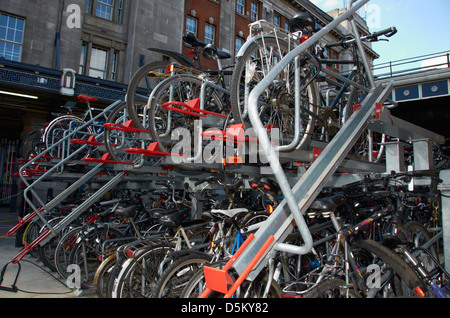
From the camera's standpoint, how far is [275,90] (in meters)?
3.99

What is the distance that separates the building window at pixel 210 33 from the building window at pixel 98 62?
6.64 meters

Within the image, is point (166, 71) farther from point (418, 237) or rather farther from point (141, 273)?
point (418, 237)

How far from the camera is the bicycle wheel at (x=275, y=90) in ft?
12.6

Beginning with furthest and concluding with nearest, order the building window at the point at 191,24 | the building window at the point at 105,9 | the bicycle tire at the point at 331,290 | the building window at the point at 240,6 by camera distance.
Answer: the building window at the point at 240,6
the building window at the point at 191,24
the building window at the point at 105,9
the bicycle tire at the point at 331,290

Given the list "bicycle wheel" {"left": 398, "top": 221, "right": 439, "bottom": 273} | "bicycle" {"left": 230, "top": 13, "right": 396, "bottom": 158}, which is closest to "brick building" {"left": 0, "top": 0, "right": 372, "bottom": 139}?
"bicycle" {"left": 230, "top": 13, "right": 396, "bottom": 158}

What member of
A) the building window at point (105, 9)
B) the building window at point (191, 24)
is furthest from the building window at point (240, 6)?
the building window at point (105, 9)

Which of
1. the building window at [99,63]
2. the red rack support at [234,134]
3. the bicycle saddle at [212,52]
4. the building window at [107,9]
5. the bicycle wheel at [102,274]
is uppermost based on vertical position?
the building window at [107,9]

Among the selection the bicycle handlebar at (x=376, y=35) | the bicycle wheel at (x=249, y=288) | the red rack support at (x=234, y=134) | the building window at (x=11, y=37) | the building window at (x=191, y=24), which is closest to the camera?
the bicycle wheel at (x=249, y=288)

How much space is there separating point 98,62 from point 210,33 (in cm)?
820

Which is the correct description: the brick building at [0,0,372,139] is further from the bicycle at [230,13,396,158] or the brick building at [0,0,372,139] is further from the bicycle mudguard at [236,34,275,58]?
the bicycle mudguard at [236,34,275,58]

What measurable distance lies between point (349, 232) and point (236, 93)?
84.2 inches

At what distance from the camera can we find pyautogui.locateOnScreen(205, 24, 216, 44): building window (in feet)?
69.4

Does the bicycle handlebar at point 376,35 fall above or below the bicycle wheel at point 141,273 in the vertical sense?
above

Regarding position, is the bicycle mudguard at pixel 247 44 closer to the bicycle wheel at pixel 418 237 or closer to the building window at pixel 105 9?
the bicycle wheel at pixel 418 237
